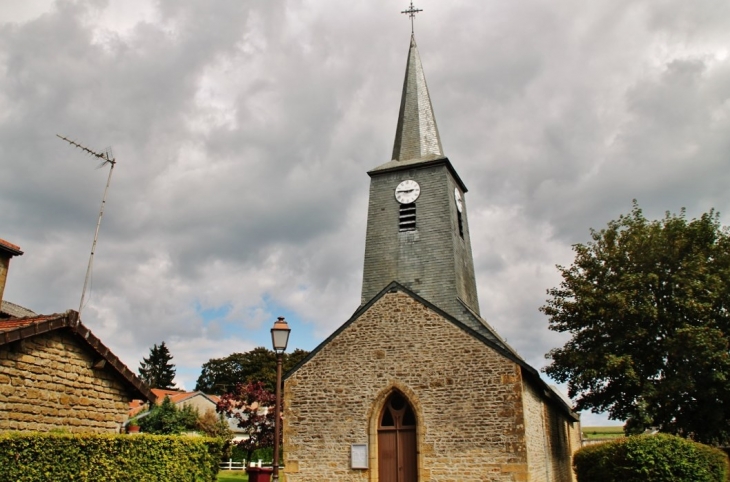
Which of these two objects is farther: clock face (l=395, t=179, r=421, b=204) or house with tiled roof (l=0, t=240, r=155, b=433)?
clock face (l=395, t=179, r=421, b=204)

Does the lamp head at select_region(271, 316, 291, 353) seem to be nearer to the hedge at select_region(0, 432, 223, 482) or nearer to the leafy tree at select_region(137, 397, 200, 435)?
the hedge at select_region(0, 432, 223, 482)

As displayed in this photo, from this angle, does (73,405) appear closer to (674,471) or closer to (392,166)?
(674,471)

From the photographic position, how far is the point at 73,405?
9.78 meters

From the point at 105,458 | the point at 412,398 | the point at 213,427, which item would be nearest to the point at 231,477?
the point at 213,427

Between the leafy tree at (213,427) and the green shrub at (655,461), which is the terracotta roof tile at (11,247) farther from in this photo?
the leafy tree at (213,427)

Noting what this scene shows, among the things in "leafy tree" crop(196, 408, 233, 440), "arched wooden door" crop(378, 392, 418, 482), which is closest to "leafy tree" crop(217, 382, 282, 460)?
"leafy tree" crop(196, 408, 233, 440)

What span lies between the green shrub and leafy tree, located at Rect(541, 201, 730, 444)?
223 inches

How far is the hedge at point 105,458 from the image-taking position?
7242mm

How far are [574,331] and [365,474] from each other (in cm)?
1057

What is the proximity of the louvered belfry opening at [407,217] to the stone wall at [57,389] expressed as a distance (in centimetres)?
1154

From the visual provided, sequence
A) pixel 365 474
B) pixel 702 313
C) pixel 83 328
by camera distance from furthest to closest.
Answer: pixel 702 313
pixel 365 474
pixel 83 328

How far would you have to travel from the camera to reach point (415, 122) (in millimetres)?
22969

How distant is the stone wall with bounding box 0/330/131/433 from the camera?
8672 millimetres

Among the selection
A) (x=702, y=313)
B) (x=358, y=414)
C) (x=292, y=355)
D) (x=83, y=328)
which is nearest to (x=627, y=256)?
(x=702, y=313)
